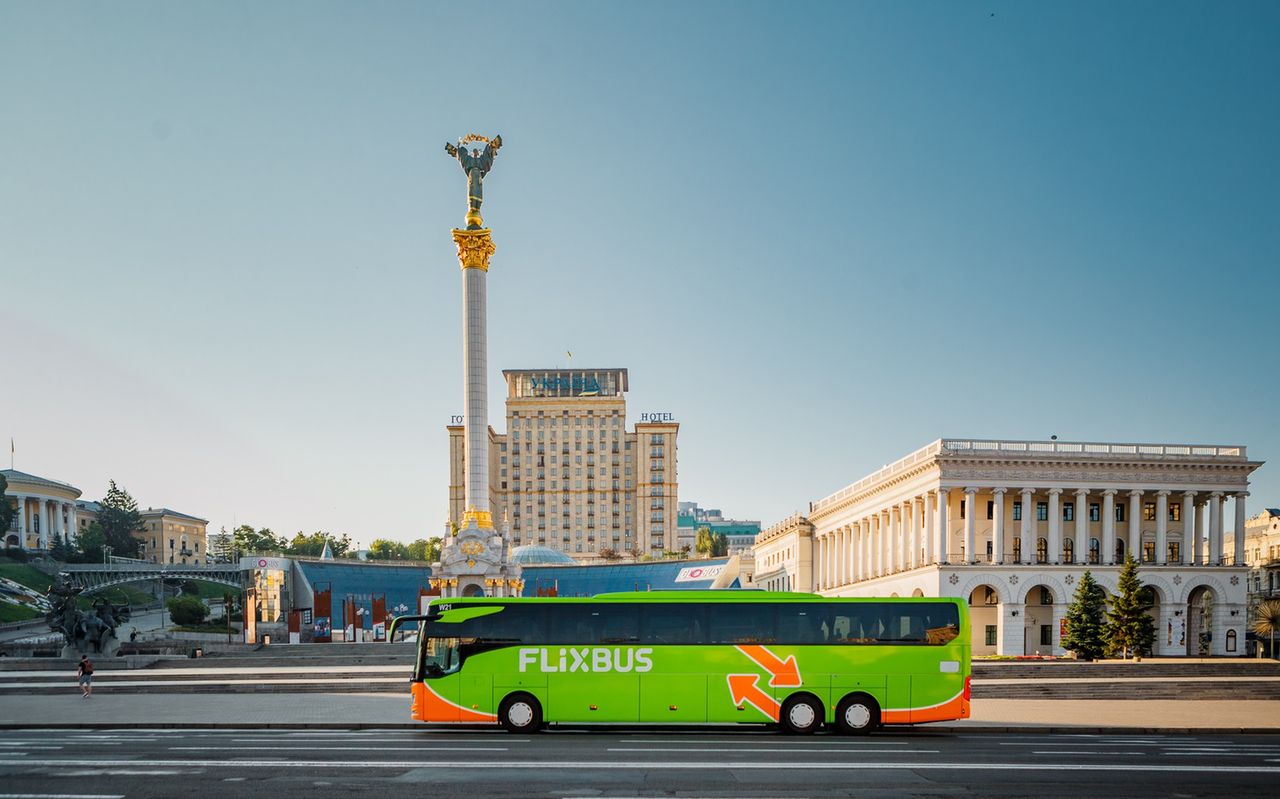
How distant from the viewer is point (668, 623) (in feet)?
81.1

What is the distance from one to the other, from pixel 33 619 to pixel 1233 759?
9697 cm

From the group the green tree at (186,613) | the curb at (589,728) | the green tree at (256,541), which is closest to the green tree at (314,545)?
the green tree at (256,541)

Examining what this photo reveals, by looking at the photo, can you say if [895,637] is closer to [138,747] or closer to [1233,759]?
[1233,759]

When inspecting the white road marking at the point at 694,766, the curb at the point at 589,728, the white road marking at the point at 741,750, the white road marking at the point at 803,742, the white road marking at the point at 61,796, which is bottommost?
the curb at the point at 589,728

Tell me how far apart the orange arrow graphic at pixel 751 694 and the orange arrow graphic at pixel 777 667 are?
0.36 metres

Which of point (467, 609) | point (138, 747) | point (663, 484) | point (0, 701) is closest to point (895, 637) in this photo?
point (467, 609)

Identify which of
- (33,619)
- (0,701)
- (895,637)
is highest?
(895,637)

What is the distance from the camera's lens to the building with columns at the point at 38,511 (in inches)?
5669

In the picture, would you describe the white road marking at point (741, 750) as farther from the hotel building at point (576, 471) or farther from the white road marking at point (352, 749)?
the hotel building at point (576, 471)

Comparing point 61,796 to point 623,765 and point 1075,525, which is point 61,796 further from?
point 1075,525

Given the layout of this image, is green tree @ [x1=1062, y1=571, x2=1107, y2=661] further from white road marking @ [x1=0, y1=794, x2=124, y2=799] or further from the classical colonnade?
white road marking @ [x1=0, y1=794, x2=124, y2=799]

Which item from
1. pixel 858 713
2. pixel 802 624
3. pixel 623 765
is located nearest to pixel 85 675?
pixel 623 765

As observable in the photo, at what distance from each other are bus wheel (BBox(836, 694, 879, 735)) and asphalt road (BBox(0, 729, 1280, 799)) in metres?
0.39

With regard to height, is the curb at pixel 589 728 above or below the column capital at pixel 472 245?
below
